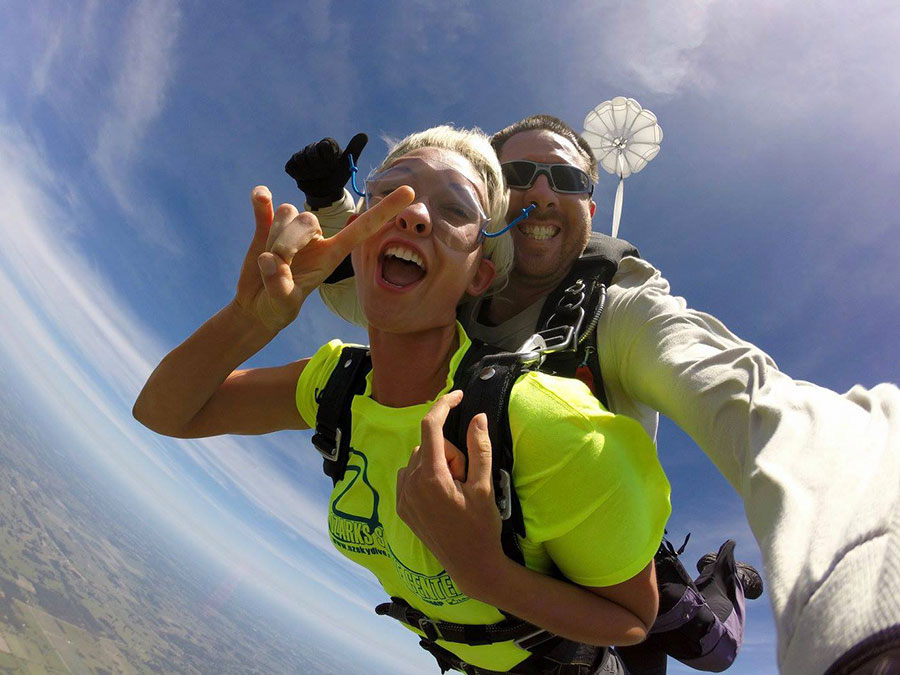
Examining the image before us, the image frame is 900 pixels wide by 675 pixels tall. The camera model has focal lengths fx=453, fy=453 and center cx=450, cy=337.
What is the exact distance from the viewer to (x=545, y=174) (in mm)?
2543

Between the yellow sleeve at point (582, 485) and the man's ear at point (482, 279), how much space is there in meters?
0.75

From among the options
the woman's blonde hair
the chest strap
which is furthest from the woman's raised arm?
the chest strap

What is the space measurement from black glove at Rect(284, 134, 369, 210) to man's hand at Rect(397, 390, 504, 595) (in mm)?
1804

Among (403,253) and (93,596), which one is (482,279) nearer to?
(403,253)

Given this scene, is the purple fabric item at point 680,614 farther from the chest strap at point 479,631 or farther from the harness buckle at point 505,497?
the harness buckle at point 505,497

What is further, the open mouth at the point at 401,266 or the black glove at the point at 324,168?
the black glove at the point at 324,168

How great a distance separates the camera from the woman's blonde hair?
1.92 meters

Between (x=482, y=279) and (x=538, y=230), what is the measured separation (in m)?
0.73

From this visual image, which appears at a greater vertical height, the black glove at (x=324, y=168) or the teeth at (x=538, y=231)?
the teeth at (x=538, y=231)

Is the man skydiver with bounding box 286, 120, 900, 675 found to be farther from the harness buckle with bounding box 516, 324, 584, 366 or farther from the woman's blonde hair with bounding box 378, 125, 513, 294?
the woman's blonde hair with bounding box 378, 125, 513, 294

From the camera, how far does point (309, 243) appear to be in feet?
4.80

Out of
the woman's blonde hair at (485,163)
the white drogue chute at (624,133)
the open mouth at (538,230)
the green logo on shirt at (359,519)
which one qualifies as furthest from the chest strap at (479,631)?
the white drogue chute at (624,133)

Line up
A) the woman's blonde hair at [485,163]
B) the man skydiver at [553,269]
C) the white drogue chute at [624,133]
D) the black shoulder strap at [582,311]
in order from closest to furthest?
the black shoulder strap at [582,311]
the woman's blonde hair at [485,163]
the man skydiver at [553,269]
the white drogue chute at [624,133]

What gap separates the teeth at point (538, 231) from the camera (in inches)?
97.1
